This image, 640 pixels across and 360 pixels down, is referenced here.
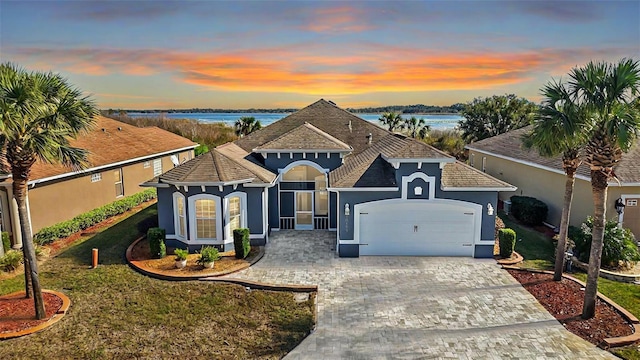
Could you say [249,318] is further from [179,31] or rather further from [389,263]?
[179,31]

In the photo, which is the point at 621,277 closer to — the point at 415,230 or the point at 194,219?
the point at 415,230

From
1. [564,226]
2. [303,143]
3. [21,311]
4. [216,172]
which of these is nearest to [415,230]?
[564,226]

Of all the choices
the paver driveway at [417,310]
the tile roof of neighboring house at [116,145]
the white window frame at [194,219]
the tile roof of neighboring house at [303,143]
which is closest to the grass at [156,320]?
the paver driveway at [417,310]

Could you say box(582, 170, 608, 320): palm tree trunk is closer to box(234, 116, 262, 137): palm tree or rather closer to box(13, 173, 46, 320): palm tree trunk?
box(13, 173, 46, 320): palm tree trunk

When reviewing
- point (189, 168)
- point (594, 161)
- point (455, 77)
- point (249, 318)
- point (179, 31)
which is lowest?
point (249, 318)

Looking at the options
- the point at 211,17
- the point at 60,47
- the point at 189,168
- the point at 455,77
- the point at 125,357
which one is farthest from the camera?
the point at 455,77

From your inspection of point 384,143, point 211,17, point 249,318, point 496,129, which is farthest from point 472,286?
point 496,129
